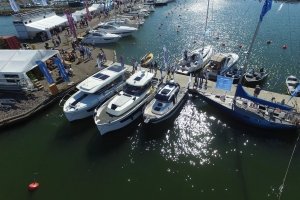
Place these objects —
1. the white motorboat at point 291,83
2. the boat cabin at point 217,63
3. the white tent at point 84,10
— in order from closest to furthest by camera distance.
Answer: the white motorboat at point 291,83 → the boat cabin at point 217,63 → the white tent at point 84,10

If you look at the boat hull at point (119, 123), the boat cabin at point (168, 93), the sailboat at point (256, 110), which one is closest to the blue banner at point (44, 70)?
the boat hull at point (119, 123)

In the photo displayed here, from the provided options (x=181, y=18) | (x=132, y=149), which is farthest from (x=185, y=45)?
(x=132, y=149)

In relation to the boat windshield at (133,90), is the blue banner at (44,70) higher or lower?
higher

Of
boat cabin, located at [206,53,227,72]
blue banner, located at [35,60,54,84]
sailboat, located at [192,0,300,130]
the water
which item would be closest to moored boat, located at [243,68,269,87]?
the water

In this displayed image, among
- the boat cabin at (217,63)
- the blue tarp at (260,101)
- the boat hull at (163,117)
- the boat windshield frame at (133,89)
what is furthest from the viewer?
the boat cabin at (217,63)

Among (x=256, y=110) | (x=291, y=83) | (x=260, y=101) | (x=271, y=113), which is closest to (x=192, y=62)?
(x=291, y=83)

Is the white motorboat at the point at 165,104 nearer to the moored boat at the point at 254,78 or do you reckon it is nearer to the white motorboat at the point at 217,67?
the white motorboat at the point at 217,67

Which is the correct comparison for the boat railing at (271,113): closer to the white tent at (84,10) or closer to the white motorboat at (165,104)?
the white motorboat at (165,104)

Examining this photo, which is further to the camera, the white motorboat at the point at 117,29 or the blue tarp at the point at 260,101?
the white motorboat at the point at 117,29

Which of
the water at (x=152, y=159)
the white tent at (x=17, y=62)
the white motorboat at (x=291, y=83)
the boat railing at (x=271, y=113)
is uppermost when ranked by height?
the white tent at (x=17, y=62)
